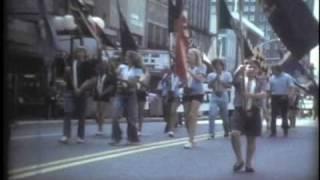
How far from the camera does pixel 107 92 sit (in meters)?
5.86

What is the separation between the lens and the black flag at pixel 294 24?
217 inches

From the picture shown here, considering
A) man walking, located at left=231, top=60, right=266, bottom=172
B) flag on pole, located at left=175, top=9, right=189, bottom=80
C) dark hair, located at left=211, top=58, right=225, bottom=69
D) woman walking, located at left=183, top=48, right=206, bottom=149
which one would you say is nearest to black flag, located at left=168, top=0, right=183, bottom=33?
flag on pole, located at left=175, top=9, right=189, bottom=80

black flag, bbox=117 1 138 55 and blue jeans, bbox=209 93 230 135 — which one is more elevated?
black flag, bbox=117 1 138 55

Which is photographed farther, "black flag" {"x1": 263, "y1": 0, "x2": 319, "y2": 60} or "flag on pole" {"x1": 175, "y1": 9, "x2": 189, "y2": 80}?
"flag on pole" {"x1": 175, "y1": 9, "x2": 189, "y2": 80}

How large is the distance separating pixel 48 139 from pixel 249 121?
1.03 m

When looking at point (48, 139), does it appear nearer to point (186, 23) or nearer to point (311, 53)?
point (186, 23)

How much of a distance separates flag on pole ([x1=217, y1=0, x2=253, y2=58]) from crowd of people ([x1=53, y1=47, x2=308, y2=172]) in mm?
51

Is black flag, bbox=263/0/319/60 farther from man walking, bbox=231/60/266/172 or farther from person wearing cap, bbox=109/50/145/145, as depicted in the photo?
person wearing cap, bbox=109/50/145/145

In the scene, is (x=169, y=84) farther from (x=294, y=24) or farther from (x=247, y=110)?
(x=294, y=24)

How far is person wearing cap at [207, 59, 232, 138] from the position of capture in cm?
571

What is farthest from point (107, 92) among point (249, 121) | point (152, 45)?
point (249, 121)

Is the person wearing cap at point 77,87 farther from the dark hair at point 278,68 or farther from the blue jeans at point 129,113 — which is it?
the dark hair at point 278,68

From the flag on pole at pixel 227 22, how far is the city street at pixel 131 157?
434 mm

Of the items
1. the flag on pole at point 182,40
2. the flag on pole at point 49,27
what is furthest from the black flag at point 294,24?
the flag on pole at point 49,27
